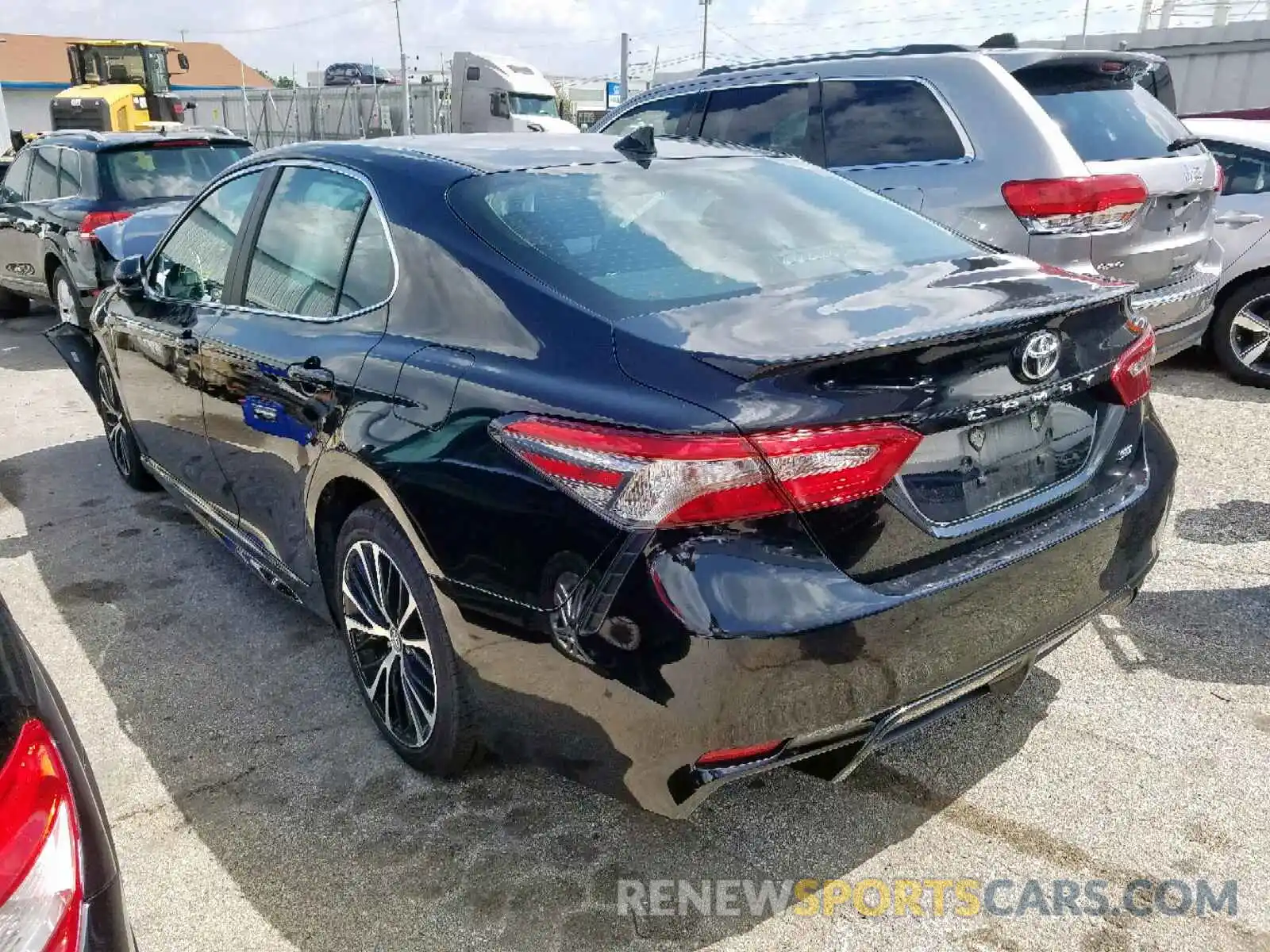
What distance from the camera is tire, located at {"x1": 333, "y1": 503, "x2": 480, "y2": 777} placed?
252 cm

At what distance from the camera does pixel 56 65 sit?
6225 centimetres

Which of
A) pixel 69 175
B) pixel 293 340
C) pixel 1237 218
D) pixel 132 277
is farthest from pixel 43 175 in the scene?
pixel 1237 218

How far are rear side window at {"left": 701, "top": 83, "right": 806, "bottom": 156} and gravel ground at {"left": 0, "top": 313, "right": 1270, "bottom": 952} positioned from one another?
3187 mm

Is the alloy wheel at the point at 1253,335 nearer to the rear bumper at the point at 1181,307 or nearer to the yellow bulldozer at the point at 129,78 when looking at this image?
the rear bumper at the point at 1181,307

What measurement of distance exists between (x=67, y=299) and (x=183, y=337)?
5758 millimetres

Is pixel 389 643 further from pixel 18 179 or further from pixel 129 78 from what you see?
pixel 129 78

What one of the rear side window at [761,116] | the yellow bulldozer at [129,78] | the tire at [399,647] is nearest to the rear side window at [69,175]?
the rear side window at [761,116]

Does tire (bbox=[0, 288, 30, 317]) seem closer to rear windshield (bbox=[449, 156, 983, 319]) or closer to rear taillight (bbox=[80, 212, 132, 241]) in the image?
rear taillight (bbox=[80, 212, 132, 241])

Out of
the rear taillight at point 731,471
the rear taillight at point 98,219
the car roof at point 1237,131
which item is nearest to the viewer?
the rear taillight at point 731,471

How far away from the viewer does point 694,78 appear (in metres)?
6.51

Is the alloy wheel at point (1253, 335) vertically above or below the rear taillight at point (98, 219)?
below

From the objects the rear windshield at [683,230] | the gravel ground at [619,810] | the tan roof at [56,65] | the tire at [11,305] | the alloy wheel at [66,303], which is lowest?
the gravel ground at [619,810]

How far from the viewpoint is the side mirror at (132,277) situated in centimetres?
419

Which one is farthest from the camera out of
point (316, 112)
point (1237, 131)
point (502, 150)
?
point (316, 112)
